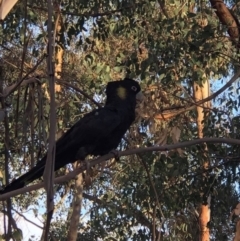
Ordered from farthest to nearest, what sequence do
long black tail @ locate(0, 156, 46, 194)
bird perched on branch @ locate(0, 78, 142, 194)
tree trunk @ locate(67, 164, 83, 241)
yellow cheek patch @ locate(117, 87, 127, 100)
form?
tree trunk @ locate(67, 164, 83, 241), yellow cheek patch @ locate(117, 87, 127, 100), bird perched on branch @ locate(0, 78, 142, 194), long black tail @ locate(0, 156, 46, 194)

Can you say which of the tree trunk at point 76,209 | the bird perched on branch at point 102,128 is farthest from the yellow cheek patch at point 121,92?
the tree trunk at point 76,209

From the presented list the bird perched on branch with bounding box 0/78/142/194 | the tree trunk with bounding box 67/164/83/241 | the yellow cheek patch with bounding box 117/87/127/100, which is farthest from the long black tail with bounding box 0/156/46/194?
the tree trunk with bounding box 67/164/83/241

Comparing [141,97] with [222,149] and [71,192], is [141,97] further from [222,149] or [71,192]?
[71,192]

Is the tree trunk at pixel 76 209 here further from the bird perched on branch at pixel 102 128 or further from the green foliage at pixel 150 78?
the bird perched on branch at pixel 102 128

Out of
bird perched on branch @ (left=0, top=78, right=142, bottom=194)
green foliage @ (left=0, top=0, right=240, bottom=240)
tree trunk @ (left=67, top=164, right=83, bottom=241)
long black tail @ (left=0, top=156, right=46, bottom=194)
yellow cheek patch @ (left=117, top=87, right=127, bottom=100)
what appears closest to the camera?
long black tail @ (left=0, top=156, right=46, bottom=194)

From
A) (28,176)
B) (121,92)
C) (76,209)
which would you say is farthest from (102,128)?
(76,209)

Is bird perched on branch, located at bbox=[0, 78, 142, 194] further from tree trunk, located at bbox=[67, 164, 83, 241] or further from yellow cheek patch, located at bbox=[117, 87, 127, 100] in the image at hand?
tree trunk, located at bbox=[67, 164, 83, 241]

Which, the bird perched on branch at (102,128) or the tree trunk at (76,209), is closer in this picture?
the bird perched on branch at (102,128)

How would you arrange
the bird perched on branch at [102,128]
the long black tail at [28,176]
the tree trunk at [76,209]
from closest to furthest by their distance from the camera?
the long black tail at [28,176] → the bird perched on branch at [102,128] → the tree trunk at [76,209]

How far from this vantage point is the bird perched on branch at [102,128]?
2301mm

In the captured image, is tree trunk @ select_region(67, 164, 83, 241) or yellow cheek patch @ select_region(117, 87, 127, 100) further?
tree trunk @ select_region(67, 164, 83, 241)

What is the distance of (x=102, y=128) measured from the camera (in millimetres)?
2428

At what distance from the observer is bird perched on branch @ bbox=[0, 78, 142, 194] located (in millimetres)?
2301

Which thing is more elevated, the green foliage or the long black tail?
the green foliage
